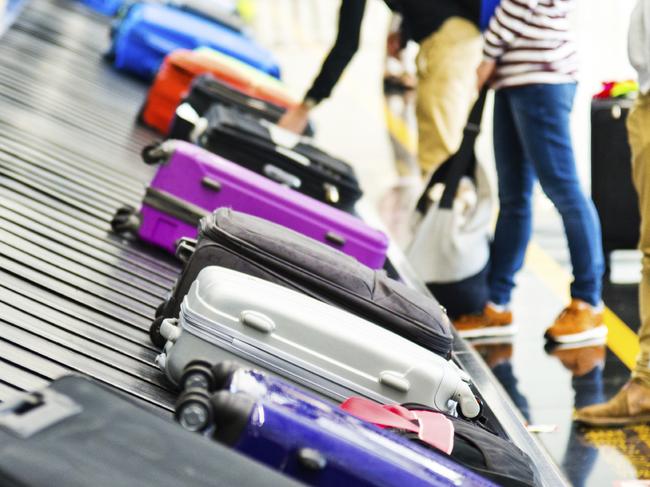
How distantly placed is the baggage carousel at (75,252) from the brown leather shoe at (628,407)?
0.50 m


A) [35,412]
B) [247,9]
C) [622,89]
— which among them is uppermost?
[622,89]

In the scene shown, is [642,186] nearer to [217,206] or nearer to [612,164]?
[217,206]

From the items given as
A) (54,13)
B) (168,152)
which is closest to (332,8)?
(54,13)

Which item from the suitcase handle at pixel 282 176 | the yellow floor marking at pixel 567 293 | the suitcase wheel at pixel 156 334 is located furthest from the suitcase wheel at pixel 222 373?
the yellow floor marking at pixel 567 293

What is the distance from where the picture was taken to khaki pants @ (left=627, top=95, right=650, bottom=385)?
316 cm

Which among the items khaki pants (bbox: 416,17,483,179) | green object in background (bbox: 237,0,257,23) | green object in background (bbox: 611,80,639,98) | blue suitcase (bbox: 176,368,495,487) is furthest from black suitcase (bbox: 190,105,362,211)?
green object in background (bbox: 237,0,257,23)

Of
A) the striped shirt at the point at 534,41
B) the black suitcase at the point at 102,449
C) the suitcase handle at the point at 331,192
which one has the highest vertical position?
the striped shirt at the point at 534,41

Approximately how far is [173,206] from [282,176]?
1.75 ft

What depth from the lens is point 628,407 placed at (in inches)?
127

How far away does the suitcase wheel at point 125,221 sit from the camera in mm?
3377

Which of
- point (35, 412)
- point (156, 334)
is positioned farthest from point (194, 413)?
point (156, 334)

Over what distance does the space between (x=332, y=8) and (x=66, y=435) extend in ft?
38.5

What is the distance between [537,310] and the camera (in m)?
4.62

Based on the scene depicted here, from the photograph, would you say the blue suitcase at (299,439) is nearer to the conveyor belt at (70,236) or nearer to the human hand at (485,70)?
the conveyor belt at (70,236)
